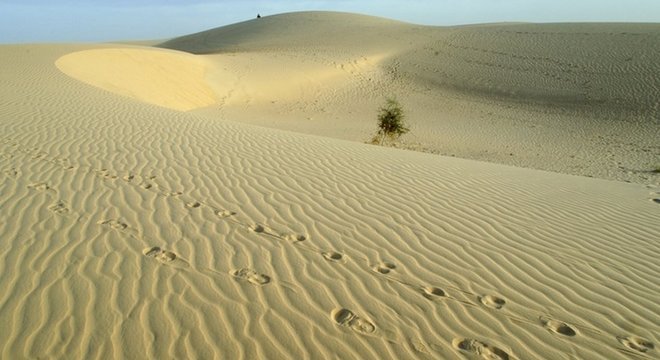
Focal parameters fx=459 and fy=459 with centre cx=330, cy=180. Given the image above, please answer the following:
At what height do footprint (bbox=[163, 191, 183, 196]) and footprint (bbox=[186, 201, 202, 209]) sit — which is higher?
footprint (bbox=[186, 201, 202, 209])

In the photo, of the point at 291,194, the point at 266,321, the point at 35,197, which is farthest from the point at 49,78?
the point at 266,321

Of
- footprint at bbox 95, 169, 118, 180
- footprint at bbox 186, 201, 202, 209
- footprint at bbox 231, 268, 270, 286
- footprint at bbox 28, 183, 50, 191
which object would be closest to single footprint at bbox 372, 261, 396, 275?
footprint at bbox 231, 268, 270, 286

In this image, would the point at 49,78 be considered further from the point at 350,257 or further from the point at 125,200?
the point at 350,257

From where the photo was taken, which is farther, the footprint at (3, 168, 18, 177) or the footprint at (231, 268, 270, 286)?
the footprint at (3, 168, 18, 177)

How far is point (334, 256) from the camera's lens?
4195 mm

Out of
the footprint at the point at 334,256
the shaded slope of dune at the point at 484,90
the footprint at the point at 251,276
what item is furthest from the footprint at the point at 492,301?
the shaded slope of dune at the point at 484,90

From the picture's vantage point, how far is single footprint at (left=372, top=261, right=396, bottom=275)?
395 cm

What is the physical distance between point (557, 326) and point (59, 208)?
4787mm

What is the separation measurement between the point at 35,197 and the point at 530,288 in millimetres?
5143

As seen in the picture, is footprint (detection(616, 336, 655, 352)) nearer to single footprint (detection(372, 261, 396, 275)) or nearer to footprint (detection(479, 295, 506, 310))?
footprint (detection(479, 295, 506, 310))

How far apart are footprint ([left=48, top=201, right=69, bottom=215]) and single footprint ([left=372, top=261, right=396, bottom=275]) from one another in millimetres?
3225

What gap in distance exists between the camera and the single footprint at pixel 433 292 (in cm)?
362

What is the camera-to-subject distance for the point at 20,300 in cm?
320

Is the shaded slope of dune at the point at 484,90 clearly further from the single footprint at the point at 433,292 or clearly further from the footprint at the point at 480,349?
the footprint at the point at 480,349
